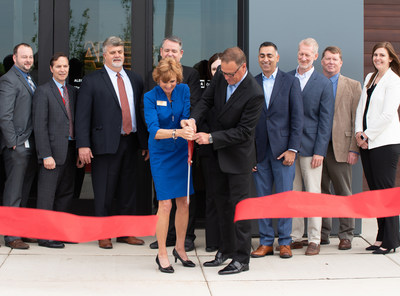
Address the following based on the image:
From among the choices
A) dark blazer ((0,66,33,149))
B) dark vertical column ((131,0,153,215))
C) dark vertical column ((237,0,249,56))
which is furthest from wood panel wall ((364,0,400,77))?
dark blazer ((0,66,33,149))

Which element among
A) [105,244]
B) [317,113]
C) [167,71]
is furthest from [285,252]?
[167,71]

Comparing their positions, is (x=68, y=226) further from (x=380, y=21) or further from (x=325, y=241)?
(x=380, y=21)

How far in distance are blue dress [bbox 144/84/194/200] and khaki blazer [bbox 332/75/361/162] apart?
1.74 meters

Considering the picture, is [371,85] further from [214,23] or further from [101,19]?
[101,19]

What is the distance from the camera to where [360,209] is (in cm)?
493

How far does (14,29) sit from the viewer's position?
6875 mm

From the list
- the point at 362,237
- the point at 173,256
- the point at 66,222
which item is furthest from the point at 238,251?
the point at 362,237

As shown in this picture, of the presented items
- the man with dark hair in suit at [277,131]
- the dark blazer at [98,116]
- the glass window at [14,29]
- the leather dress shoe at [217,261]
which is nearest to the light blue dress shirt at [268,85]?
the man with dark hair in suit at [277,131]

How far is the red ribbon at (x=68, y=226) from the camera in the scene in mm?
4531

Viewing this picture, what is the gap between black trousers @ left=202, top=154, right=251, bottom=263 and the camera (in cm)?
516

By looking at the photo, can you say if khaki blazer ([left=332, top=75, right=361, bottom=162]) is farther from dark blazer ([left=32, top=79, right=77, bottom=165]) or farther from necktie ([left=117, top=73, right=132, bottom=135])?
dark blazer ([left=32, top=79, right=77, bottom=165])

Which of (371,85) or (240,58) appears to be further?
(371,85)

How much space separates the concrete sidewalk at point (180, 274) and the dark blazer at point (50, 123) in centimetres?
103

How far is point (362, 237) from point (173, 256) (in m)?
2.34
